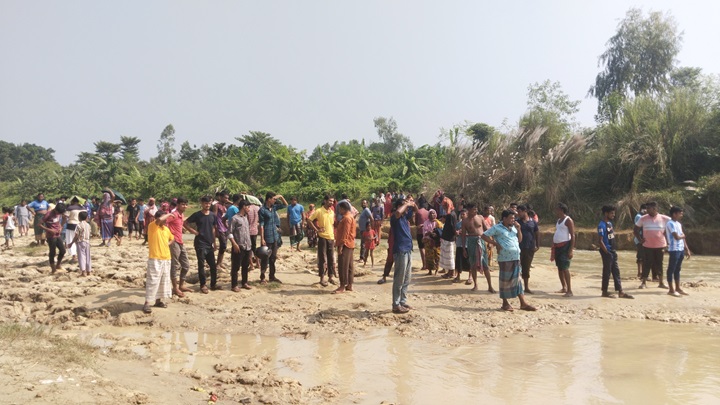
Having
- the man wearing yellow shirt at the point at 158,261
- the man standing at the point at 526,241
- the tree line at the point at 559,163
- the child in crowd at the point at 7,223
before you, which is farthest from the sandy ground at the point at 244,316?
the tree line at the point at 559,163

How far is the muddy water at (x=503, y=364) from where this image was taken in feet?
17.8

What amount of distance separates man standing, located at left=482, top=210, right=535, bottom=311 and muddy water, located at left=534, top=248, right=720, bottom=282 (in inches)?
197

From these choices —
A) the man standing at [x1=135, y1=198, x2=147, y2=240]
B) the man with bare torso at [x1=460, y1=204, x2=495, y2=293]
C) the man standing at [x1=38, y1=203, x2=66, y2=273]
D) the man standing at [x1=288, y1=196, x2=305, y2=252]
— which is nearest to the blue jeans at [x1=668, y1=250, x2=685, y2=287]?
the man with bare torso at [x1=460, y1=204, x2=495, y2=293]

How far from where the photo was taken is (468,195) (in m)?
25.0

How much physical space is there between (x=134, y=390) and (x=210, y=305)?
3.81 m

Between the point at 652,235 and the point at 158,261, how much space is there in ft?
26.3

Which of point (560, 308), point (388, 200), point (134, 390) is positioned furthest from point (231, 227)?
point (388, 200)

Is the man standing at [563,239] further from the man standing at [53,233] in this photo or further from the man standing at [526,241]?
the man standing at [53,233]

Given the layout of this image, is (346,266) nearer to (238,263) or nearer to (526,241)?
(238,263)

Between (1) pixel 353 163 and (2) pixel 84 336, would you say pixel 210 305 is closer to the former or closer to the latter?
(2) pixel 84 336

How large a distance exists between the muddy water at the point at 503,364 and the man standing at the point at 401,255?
857mm

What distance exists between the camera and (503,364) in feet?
20.6

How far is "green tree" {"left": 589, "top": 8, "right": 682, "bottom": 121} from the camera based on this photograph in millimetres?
35844

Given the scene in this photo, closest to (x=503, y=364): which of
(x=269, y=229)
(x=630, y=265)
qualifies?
(x=269, y=229)
